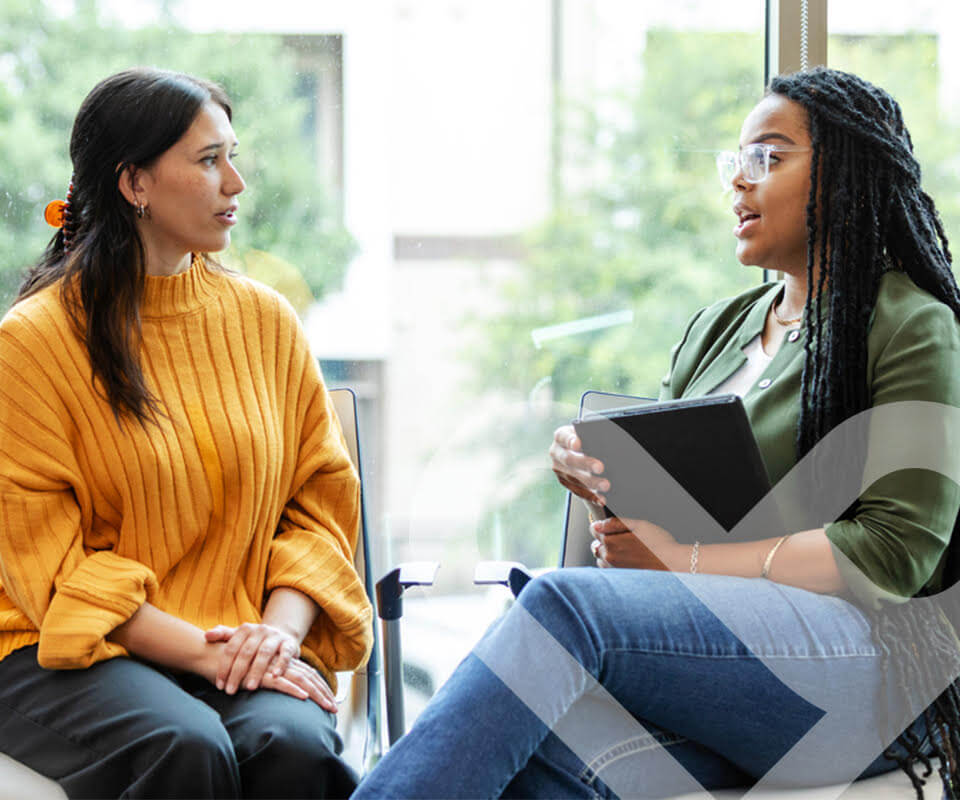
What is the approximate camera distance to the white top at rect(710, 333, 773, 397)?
58.7 inches

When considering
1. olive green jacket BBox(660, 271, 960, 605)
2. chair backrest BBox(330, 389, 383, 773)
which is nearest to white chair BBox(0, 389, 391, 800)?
chair backrest BBox(330, 389, 383, 773)

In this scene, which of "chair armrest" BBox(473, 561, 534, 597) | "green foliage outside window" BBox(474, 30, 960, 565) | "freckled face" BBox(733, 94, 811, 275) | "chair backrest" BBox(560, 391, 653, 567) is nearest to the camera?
"freckled face" BBox(733, 94, 811, 275)

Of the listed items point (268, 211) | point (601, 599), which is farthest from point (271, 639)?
point (268, 211)

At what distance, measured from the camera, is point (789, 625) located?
3.76 ft

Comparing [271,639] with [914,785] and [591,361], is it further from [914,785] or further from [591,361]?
[591,361]

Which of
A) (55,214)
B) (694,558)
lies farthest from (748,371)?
(55,214)

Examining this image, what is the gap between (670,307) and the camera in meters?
2.20

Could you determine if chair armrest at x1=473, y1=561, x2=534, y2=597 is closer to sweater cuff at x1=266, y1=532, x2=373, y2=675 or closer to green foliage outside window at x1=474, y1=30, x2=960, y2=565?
sweater cuff at x1=266, y1=532, x2=373, y2=675

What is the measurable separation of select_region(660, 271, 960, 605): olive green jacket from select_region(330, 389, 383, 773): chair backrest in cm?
73

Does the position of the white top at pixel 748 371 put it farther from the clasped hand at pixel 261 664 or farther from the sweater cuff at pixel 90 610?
the sweater cuff at pixel 90 610

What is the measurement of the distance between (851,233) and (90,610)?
123 cm

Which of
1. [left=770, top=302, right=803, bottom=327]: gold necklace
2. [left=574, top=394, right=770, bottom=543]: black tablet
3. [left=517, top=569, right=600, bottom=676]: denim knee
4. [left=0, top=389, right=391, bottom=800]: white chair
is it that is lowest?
[left=0, top=389, right=391, bottom=800]: white chair

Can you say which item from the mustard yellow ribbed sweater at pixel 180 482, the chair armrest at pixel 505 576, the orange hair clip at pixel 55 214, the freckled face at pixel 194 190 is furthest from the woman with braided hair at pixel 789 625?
the orange hair clip at pixel 55 214

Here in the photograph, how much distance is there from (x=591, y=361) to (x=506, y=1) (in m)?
0.84
